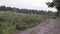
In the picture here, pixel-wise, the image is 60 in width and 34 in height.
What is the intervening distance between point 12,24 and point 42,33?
341 centimetres

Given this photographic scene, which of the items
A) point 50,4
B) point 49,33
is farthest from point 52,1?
point 49,33

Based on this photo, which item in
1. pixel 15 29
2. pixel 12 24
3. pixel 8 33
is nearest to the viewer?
pixel 8 33

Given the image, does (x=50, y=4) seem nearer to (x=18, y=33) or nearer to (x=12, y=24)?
(x=12, y=24)

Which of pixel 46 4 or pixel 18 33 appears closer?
pixel 18 33

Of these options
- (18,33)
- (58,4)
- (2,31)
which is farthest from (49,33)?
(58,4)

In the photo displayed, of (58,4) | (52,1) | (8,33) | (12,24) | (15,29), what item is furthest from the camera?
(52,1)

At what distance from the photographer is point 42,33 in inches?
494

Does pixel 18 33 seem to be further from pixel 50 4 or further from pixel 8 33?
pixel 50 4

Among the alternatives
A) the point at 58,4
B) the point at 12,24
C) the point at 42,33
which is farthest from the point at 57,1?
the point at 42,33

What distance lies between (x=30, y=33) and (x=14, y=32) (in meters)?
1.16

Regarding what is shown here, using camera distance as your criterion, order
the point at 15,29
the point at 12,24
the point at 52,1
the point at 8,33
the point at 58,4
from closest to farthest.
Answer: the point at 8,33 < the point at 15,29 < the point at 12,24 < the point at 58,4 < the point at 52,1

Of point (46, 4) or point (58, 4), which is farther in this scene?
point (46, 4)

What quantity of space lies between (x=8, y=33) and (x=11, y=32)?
0.48 m

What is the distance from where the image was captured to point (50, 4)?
30531mm
